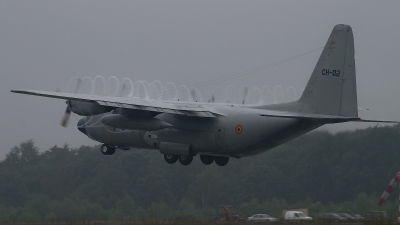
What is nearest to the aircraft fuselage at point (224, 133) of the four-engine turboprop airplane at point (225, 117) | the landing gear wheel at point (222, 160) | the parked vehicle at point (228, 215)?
the four-engine turboprop airplane at point (225, 117)

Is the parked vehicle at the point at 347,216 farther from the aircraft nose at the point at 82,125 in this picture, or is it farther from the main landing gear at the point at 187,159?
the aircraft nose at the point at 82,125

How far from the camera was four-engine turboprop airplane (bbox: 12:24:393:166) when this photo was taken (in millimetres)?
26984

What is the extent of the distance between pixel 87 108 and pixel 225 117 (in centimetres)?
662

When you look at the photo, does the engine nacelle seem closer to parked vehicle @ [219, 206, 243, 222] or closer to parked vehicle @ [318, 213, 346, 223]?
parked vehicle @ [219, 206, 243, 222]

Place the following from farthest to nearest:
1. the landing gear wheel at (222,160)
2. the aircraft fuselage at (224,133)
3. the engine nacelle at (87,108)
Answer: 1. the landing gear wheel at (222,160)
2. the engine nacelle at (87,108)
3. the aircraft fuselage at (224,133)

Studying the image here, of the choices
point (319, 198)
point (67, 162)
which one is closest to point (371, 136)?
point (319, 198)

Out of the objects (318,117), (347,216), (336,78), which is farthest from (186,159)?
(347,216)

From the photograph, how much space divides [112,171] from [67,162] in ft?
11.4

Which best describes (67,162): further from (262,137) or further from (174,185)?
(262,137)

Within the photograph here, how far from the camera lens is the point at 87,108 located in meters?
30.8

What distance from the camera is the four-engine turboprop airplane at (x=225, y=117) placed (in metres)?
27.0

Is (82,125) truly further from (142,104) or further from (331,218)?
(331,218)

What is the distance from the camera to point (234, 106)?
31.1m

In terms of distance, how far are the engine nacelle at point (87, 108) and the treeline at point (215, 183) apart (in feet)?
23.8
